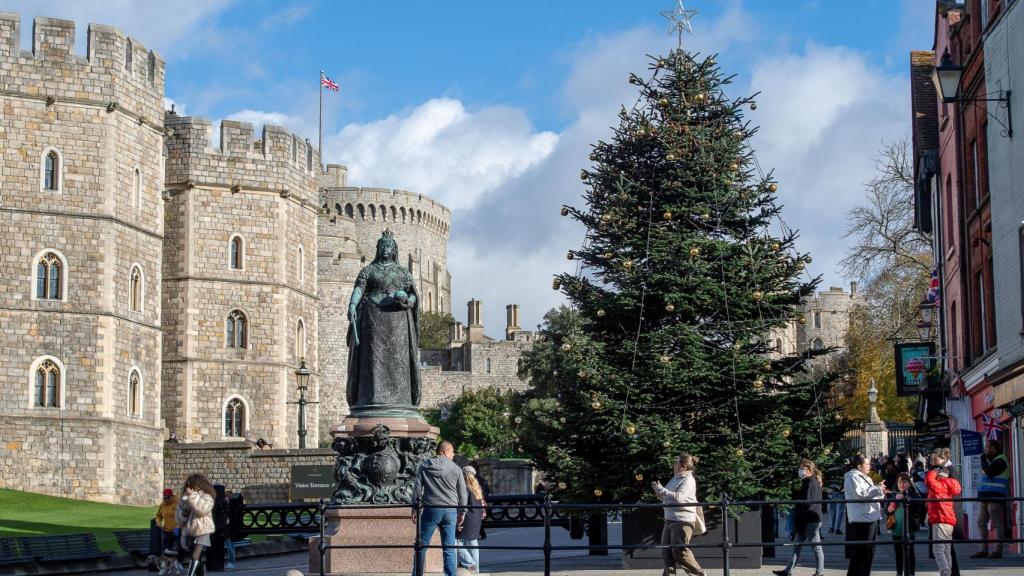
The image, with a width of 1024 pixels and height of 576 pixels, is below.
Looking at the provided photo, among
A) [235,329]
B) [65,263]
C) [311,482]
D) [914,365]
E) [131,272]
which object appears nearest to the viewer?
[914,365]

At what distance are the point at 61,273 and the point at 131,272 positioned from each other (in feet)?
7.84

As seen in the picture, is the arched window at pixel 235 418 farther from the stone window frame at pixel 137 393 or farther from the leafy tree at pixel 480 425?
the leafy tree at pixel 480 425

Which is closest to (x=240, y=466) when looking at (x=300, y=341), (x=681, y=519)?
(x=300, y=341)

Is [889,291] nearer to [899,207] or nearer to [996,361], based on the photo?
[899,207]

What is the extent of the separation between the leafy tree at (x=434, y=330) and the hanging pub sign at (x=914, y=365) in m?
91.5

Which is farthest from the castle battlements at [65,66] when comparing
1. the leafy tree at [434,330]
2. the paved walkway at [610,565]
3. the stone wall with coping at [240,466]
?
the leafy tree at [434,330]

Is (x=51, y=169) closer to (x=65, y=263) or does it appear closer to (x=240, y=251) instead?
(x=65, y=263)

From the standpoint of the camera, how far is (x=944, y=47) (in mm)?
33031

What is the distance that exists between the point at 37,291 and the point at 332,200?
7546 centimetres

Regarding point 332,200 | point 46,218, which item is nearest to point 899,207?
point 46,218

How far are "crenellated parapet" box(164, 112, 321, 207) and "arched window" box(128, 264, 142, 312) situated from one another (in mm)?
6297

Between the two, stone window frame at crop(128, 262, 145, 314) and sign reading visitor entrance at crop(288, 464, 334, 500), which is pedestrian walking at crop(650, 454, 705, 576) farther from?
stone window frame at crop(128, 262, 145, 314)

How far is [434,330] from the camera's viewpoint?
129m

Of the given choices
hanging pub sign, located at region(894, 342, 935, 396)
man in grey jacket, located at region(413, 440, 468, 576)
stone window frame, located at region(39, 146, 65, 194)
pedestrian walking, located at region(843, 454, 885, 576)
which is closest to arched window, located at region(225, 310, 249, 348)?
stone window frame, located at region(39, 146, 65, 194)
